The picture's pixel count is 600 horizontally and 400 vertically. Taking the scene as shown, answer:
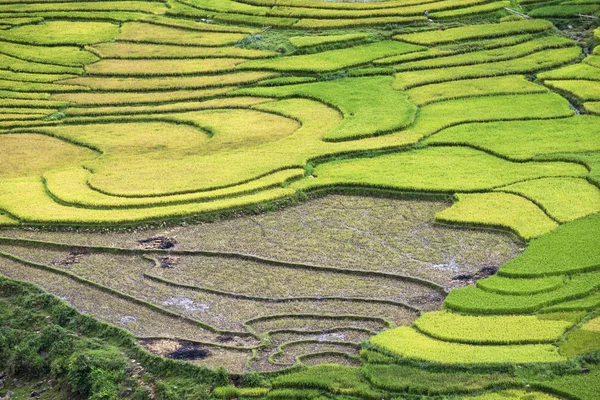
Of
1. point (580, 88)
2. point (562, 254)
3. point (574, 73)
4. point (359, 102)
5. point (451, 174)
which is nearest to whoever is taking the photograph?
point (562, 254)

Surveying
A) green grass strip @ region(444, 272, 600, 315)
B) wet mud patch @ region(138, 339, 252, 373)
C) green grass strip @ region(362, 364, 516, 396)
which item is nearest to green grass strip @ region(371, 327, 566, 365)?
green grass strip @ region(362, 364, 516, 396)

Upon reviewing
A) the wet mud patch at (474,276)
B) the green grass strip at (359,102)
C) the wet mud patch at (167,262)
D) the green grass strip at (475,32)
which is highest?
the green grass strip at (475,32)

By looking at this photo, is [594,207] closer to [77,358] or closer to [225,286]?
[225,286]

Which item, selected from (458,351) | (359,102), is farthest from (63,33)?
(458,351)

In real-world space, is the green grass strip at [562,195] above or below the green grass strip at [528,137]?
below

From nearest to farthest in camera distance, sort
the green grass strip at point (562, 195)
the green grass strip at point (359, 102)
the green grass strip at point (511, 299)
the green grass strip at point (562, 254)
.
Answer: the green grass strip at point (511, 299) < the green grass strip at point (562, 254) < the green grass strip at point (562, 195) < the green grass strip at point (359, 102)

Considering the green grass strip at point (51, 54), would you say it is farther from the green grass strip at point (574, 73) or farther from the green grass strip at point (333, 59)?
the green grass strip at point (574, 73)

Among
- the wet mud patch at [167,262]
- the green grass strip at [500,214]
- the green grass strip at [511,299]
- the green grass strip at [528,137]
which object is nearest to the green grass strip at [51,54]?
the green grass strip at [528,137]

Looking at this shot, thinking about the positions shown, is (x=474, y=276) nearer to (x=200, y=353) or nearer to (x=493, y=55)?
(x=200, y=353)

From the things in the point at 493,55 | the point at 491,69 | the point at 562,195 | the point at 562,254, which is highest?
the point at 493,55
